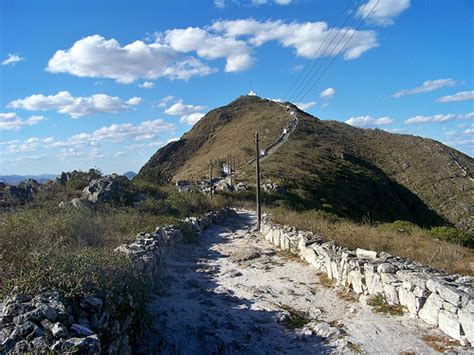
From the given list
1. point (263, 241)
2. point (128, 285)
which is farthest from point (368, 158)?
point (128, 285)

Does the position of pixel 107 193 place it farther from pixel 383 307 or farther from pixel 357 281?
pixel 383 307

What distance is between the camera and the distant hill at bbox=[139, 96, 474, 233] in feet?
151

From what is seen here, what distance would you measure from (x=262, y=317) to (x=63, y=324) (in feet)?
15.4

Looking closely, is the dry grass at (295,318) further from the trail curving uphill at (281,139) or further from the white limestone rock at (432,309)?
the trail curving uphill at (281,139)

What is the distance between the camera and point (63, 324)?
5.30 m

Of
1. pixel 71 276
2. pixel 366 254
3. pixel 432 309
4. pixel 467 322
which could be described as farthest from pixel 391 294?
pixel 71 276

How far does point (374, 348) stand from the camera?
24.5 feet

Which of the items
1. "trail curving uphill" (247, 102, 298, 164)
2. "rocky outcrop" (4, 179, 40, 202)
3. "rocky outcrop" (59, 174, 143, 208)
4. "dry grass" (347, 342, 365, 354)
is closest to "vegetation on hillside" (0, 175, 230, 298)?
"dry grass" (347, 342, 365, 354)

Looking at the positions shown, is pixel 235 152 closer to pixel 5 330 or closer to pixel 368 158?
pixel 368 158

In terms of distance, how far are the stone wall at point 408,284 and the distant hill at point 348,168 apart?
20.3 meters

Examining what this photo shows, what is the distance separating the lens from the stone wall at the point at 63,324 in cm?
470

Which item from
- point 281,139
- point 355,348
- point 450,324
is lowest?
point 355,348

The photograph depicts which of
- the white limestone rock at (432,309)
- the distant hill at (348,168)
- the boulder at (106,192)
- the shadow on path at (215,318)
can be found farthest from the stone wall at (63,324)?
the distant hill at (348,168)

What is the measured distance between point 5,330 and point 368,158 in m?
82.4
